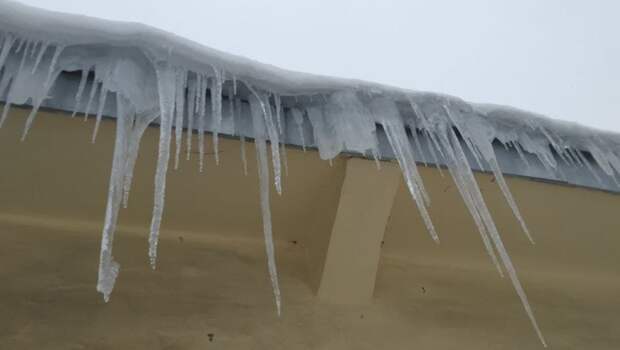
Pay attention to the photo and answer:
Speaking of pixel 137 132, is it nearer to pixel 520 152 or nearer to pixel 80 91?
pixel 80 91

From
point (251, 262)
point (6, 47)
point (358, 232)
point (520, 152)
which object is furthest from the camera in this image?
point (251, 262)

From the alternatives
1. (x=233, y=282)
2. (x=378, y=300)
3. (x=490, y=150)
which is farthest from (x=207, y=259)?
(x=490, y=150)

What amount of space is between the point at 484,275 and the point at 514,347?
24 cm

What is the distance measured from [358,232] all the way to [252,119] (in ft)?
1.62

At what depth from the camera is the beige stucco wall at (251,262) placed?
1.64 meters

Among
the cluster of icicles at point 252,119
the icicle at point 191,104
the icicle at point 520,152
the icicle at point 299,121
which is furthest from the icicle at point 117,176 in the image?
the icicle at point 520,152

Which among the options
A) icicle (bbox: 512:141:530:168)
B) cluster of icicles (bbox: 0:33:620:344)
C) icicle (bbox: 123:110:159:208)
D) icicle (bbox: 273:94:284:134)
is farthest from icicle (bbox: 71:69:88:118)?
icicle (bbox: 512:141:530:168)

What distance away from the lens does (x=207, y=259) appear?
1862mm

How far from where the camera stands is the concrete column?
1718 millimetres

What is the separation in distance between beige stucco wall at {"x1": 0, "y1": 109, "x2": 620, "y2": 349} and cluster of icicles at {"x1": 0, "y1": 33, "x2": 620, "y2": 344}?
0.14 m

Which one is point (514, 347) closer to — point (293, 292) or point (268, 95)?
point (293, 292)

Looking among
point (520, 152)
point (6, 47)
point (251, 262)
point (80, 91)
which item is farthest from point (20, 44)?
point (520, 152)

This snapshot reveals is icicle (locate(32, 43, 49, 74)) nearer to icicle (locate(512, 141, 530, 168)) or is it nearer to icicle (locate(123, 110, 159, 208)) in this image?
icicle (locate(123, 110, 159, 208))

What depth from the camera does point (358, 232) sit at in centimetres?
179
